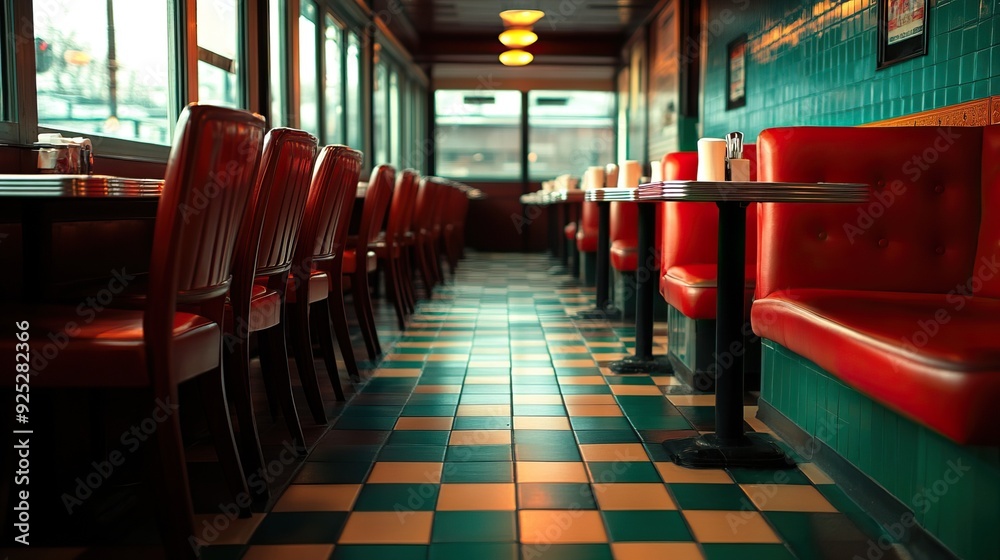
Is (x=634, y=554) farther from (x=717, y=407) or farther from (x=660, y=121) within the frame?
(x=660, y=121)

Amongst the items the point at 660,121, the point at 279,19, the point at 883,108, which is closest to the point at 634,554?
the point at 883,108

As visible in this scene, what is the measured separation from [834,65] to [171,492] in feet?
12.7

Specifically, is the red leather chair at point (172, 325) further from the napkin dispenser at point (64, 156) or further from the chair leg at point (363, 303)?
the chair leg at point (363, 303)

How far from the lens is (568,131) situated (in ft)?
46.0

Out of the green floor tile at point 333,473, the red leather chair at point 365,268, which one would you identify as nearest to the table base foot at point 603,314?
the red leather chair at point 365,268

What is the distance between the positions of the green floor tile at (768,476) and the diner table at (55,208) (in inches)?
69.8

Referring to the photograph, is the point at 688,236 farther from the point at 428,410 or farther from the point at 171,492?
the point at 171,492

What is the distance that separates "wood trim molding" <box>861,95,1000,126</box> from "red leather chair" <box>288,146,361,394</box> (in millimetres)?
2251

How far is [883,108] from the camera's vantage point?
3801 mm

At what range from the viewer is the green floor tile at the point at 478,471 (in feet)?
7.93

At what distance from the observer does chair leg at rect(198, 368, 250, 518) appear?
2055 mm

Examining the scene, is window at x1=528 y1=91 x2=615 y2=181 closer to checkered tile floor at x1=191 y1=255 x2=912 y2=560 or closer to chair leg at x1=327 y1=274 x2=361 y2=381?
checkered tile floor at x1=191 y1=255 x2=912 y2=560

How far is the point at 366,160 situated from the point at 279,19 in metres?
3.44

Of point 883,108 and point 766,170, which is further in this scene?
point 883,108
